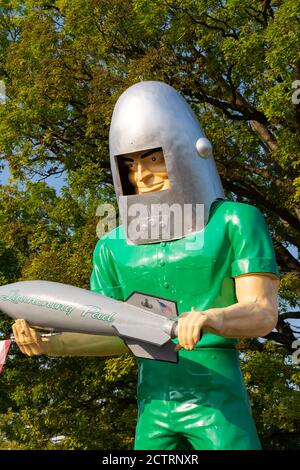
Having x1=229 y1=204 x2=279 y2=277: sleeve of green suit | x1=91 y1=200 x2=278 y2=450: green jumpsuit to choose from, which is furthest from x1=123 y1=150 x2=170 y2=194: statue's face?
x1=229 y1=204 x2=279 y2=277: sleeve of green suit

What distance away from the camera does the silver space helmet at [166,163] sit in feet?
12.5

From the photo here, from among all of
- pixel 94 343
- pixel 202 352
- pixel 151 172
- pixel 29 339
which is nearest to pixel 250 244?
pixel 202 352

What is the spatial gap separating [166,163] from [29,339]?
1.15 metres

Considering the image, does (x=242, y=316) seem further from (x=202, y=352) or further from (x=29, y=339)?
(x=29, y=339)

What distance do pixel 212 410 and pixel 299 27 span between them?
6.69 m

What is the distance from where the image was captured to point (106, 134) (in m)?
11.1

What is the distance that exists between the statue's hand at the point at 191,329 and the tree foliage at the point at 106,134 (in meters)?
6.52

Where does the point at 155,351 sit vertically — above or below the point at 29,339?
below

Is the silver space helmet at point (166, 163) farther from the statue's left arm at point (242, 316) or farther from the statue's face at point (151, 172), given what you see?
the statue's left arm at point (242, 316)

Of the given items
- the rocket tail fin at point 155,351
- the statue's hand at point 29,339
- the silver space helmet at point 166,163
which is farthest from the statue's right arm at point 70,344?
the silver space helmet at point 166,163

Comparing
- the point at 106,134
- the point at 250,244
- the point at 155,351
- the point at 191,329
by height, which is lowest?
the point at 155,351

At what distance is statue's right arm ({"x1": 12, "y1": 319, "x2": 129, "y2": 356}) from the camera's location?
12.3 feet

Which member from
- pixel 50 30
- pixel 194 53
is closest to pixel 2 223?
pixel 50 30

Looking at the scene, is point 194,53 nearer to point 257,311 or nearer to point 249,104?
point 249,104
